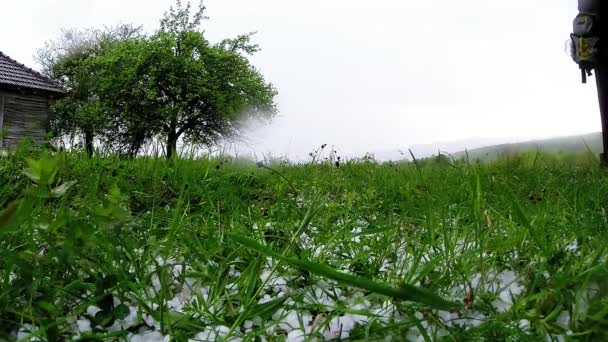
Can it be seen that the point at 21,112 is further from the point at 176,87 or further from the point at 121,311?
the point at 121,311

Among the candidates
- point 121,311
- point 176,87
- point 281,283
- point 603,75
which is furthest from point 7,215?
point 176,87

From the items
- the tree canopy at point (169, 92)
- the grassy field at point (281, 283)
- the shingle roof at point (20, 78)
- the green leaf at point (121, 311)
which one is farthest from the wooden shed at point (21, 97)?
the green leaf at point (121, 311)

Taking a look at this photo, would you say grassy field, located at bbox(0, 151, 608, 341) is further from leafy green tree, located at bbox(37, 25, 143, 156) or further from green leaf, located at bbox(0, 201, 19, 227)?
leafy green tree, located at bbox(37, 25, 143, 156)

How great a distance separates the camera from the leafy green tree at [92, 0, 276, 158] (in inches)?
1383

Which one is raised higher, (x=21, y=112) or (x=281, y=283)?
(x=21, y=112)

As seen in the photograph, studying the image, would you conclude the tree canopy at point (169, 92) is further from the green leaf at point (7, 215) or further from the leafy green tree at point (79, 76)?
the green leaf at point (7, 215)

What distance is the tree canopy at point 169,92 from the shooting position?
1385 inches

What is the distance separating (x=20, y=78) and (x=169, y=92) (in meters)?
10.8

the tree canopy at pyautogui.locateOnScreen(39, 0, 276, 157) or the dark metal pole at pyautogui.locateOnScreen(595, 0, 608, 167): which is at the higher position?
the tree canopy at pyautogui.locateOnScreen(39, 0, 276, 157)

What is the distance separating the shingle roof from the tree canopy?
6.18 m

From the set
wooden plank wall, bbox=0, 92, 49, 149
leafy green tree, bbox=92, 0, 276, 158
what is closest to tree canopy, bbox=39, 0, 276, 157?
leafy green tree, bbox=92, 0, 276, 158

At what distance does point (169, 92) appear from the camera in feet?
118

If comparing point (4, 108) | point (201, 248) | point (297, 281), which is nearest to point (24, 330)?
point (201, 248)

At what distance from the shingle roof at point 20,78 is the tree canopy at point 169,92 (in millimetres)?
6176
